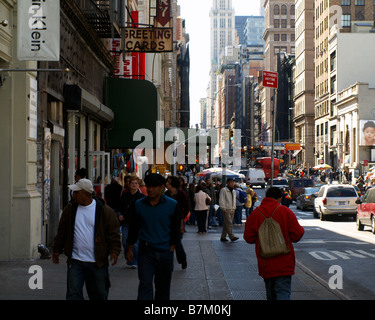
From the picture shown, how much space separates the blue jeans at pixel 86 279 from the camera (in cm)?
685

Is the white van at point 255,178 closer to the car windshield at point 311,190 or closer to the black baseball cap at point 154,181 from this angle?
the car windshield at point 311,190

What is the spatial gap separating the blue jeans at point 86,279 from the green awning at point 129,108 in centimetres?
1651

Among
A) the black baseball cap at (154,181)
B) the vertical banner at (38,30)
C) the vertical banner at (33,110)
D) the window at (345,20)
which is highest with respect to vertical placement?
the window at (345,20)

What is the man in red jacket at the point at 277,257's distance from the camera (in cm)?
699

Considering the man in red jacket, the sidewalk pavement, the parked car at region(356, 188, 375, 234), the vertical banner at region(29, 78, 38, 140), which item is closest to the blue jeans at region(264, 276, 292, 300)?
the man in red jacket

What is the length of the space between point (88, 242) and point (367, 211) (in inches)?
633

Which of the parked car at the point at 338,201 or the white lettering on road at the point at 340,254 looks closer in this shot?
the white lettering on road at the point at 340,254

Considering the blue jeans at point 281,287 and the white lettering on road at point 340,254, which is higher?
the blue jeans at point 281,287

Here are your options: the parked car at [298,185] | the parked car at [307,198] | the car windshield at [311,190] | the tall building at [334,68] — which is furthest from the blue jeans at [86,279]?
the tall building at [334,68]

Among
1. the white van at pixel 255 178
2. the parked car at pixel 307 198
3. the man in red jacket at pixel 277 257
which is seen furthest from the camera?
the white van at pixel 255 178

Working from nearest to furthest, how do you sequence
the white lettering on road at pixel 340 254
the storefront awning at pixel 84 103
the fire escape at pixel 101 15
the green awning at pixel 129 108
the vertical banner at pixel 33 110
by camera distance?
the vertical banner at pixel 33 110, the white lettering on road at pixel 340 254, the storefront awning at pixel 84 103, the fire escape at pixel 101 15, the green awning at pixel 129 108

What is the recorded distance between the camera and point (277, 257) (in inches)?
276

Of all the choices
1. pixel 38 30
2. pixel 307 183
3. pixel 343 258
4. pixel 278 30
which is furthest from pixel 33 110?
pixel 278 30

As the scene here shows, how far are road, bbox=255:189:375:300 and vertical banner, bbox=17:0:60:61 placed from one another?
6491 mm
